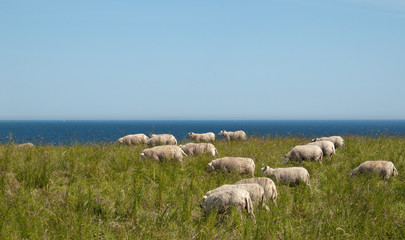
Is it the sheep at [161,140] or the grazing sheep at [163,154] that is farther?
the sheep at [161,140]

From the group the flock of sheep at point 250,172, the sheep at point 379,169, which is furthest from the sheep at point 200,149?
the sheep at point 379,169

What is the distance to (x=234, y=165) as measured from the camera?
9102 mm

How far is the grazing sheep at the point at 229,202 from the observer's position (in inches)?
221

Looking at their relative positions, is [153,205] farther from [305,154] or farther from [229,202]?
[305,154]

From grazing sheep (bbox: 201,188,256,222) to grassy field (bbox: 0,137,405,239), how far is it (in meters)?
0.16

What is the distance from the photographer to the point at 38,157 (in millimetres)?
8680

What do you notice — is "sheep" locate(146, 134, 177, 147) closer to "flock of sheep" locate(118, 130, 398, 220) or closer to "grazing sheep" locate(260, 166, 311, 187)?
"flock of sheep" locate(118, 130, 398, 220)

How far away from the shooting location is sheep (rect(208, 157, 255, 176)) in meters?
8.98

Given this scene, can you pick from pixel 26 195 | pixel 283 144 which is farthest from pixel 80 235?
pixel 283 144

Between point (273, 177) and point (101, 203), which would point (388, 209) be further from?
point (101, 203)

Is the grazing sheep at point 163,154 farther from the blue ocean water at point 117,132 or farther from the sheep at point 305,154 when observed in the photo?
the sheep at point 305,154

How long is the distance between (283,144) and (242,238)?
10766 mm

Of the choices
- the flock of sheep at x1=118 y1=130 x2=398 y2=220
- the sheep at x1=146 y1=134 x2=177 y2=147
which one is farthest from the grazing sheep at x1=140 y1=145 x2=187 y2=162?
the sheep at x1=146 y1=134 x2=177 y2=147

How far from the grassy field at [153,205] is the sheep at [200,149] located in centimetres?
216
